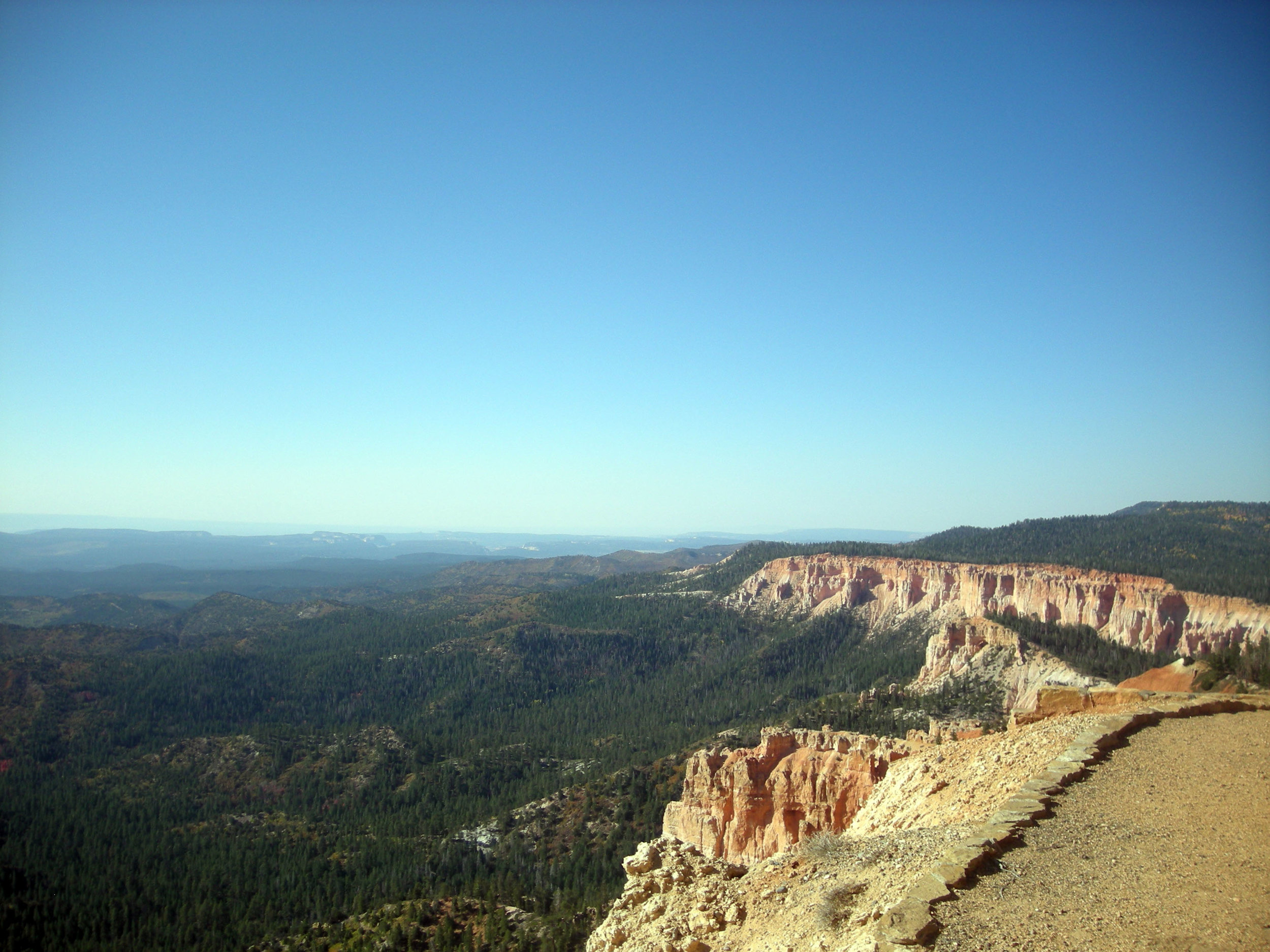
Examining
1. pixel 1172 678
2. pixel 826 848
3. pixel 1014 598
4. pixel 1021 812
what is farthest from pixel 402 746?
pixel 1021 812

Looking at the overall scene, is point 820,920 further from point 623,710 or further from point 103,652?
point 103,652

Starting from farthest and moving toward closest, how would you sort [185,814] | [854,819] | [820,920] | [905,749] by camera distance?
[185,814] < [905,749] < [854,819] < [820,920]

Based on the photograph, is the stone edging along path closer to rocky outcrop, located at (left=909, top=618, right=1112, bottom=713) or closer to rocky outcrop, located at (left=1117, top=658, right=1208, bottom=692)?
rocky outcrop, located at (left=1117, top=658, right=1208, bottom=692)

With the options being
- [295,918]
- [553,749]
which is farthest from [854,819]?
[553,749]

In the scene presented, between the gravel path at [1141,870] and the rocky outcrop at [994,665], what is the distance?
51109mm

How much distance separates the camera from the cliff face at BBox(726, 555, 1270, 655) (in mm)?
77062

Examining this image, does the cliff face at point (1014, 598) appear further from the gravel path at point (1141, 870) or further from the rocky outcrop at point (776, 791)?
the gravel path at point (1141, 870)

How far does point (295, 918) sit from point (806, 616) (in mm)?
98722

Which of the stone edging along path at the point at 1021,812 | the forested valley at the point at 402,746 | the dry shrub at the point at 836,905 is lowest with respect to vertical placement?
the forested valley at the point at 402,746

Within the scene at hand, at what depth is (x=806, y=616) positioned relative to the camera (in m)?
132

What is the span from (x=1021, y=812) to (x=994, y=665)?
215ft

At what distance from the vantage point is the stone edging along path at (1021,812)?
10.7 m

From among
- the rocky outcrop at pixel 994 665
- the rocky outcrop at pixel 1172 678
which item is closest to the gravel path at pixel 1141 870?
the rocky outcrop at pixel 1172 678

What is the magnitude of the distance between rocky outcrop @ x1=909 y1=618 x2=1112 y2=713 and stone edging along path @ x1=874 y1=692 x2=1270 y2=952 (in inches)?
1732
